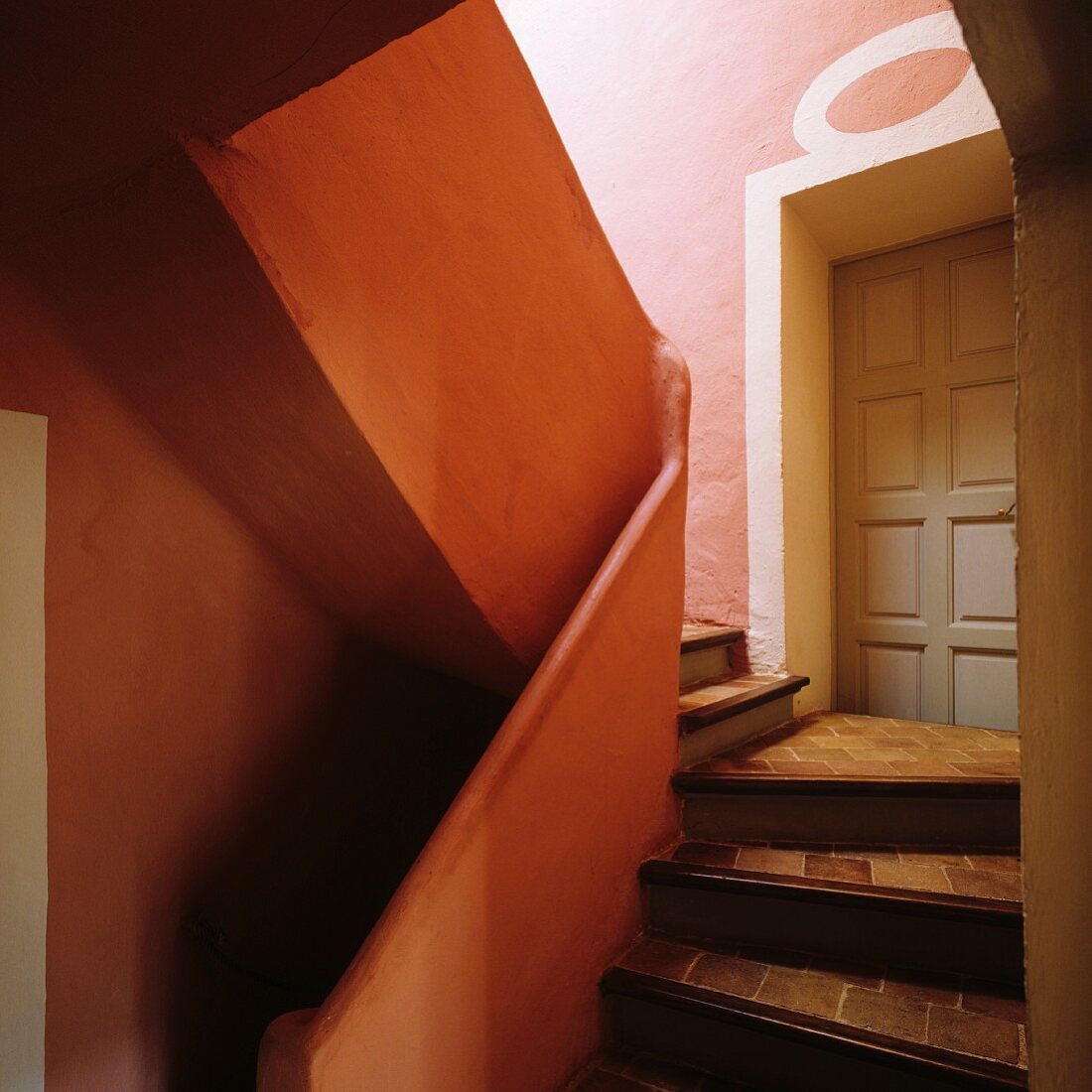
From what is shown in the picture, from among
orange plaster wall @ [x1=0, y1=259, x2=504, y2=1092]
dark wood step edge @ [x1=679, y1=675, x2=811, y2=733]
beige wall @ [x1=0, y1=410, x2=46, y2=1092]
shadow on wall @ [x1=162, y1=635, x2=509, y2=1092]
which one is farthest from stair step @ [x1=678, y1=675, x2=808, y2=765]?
beige wall @ [x1=0, y1=410, x2=46, y2=1092]

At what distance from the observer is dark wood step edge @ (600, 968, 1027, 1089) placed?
4.70 ft

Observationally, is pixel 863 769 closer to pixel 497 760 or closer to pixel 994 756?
pixel 994 756

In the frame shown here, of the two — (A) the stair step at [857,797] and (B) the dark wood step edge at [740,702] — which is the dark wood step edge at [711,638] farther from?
(A) the stair step at [857,797]

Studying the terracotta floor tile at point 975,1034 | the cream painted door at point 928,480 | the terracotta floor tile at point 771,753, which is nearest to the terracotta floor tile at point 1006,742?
the cream painted door at point 928,480

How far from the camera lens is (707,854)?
2.15 meters

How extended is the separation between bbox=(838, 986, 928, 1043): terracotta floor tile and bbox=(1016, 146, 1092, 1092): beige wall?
87 centimetres

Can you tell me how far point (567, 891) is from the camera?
1832 millimetres

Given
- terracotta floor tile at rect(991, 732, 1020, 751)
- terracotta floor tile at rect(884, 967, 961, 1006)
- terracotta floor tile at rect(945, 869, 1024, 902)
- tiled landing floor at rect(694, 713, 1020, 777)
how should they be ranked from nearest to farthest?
terracotta floor tile at rect(884, 967, 961, 1006)
terracotta floor tile at rect(945, 869, 1024, 902)
tiled landing floor at rect(694, 713, 1020, 777)
terracotta floor tile at rect(991, 732, 1020, 751)

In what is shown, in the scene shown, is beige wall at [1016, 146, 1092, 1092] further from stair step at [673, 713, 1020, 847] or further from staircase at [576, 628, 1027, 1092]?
stair step at [673, 713, 1020, 847]

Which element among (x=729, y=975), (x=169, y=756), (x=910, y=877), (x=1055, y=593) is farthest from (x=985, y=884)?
(x=169, y=756)

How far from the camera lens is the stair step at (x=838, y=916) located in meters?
1.73

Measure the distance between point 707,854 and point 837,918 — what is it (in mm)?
397

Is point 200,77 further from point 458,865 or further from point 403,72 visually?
point 458,865

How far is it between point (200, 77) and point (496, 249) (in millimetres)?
928
